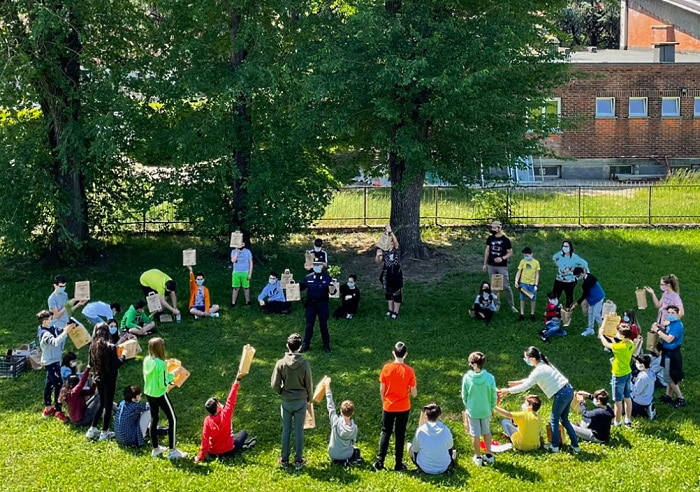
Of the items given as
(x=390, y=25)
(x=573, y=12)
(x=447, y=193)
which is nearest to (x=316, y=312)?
(x=390, y=25)

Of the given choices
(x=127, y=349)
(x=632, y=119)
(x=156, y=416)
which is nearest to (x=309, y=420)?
(x=156, y=416)

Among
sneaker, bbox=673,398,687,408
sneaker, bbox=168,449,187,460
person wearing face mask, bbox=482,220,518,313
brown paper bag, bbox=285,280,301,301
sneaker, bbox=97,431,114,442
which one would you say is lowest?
sneaker, bbox=168,449,187,460

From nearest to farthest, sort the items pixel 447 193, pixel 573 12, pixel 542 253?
pixel 542 253 → pixel 447 193 → pixel 573 12

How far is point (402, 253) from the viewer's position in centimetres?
Result: 1912

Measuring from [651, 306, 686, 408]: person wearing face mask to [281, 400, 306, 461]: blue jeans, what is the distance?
198 inches

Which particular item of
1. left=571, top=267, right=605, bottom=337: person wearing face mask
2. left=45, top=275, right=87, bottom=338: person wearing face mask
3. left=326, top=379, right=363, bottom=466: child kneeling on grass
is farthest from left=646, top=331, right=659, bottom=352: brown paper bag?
left=45, top=275, right=87, bottom=338: person wearing face mask

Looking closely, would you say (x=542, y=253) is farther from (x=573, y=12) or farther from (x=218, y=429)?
(x=573, y=12)

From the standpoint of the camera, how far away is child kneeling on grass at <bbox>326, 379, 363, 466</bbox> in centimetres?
955

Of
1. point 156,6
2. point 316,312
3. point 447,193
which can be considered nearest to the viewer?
point 316,312

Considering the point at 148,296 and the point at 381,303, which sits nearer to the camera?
the point at 148,296

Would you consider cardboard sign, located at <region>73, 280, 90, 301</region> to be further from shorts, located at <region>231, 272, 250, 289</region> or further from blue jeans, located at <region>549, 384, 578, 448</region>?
blue jeans, located at <region>549, 384, 578, 448</region>

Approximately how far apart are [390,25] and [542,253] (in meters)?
6.68

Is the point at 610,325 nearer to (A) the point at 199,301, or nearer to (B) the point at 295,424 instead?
(B) the point at 295,424

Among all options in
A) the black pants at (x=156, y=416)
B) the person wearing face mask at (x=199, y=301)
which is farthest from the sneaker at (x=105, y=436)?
the person wearing face mask at (x=199, y=301)
